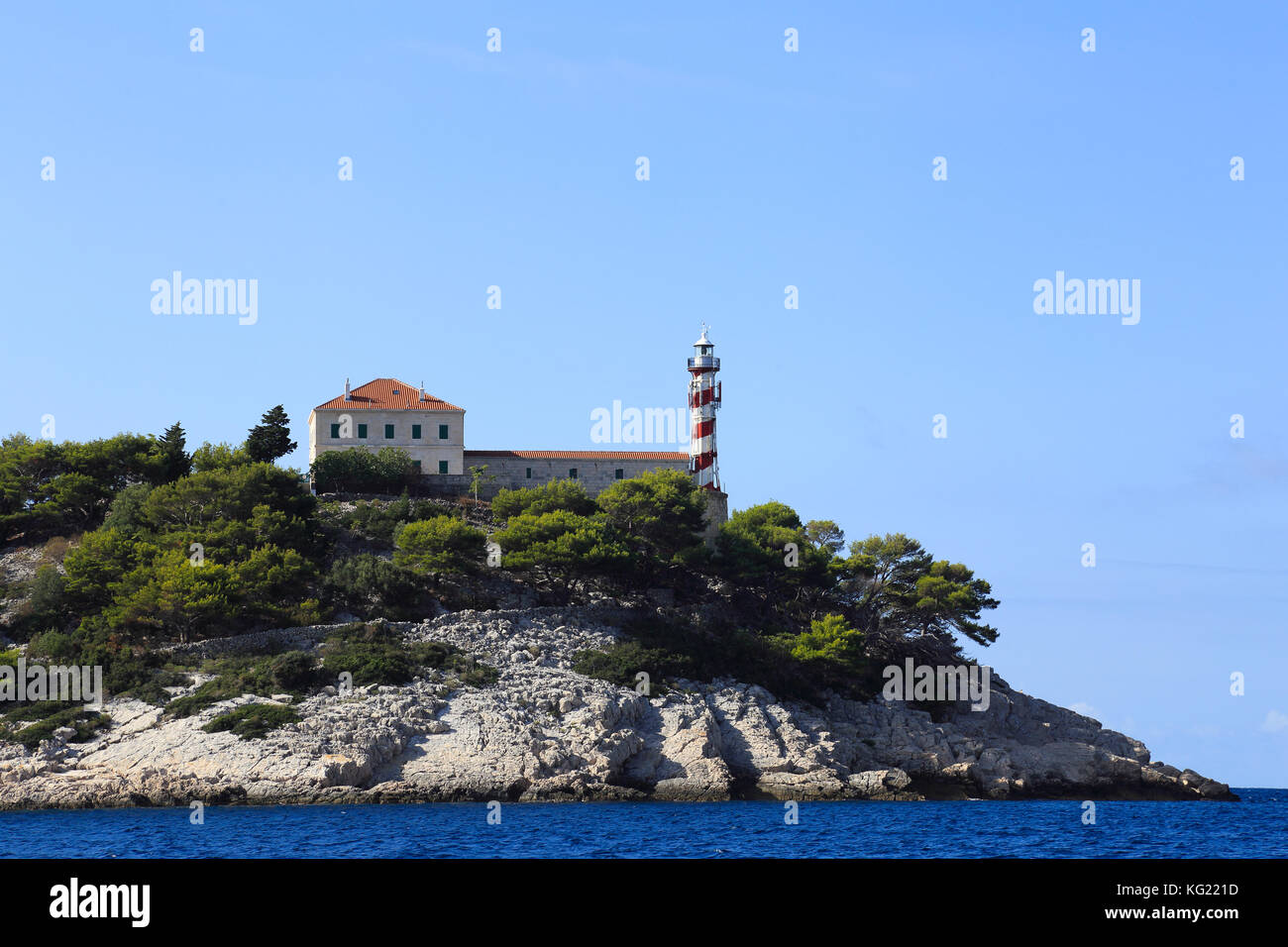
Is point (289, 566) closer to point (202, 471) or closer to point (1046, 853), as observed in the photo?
point (202, 471)

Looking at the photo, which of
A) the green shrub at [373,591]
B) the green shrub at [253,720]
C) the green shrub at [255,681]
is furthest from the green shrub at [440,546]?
the green shrub at [253,720]

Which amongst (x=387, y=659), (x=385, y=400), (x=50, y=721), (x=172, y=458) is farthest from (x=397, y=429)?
(x=50, y=721)

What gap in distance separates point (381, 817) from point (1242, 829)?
25.3 metres

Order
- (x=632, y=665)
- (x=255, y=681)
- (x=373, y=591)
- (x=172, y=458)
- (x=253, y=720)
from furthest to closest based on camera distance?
(x=172, y=458), (x=373, y=591), (x=632, y=665), (x=255, y=681), (x=253, y=720)

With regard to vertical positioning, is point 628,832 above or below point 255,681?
below

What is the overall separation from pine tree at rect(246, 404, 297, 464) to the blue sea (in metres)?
28.2

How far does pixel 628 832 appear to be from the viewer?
104ft

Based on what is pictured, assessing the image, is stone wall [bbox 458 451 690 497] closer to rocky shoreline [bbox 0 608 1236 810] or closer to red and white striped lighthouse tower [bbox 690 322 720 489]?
red and white striped lighthouse tower [bbox 690 322 720 489]

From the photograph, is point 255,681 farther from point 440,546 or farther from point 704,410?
point 704,410

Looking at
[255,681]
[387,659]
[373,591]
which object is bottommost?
[255,681]

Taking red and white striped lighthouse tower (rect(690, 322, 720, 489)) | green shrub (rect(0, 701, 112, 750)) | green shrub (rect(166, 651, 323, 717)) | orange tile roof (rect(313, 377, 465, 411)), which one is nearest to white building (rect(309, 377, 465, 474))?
orange tile roof (rect(313, 377, 465, 411))

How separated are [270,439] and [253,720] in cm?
2539

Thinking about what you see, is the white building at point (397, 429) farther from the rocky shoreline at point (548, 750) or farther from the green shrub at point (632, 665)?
the green shrub at point (632, 665)

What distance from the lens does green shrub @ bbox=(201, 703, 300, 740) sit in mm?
40594
